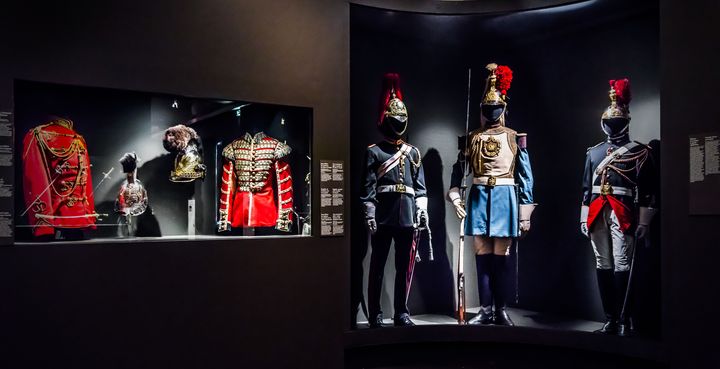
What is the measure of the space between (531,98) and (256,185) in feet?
9.55

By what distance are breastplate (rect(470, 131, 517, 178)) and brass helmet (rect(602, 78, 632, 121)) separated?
0.81 metres

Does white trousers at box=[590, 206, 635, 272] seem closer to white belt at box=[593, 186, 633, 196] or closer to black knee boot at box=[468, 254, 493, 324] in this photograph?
white belt at box=[593, 186, 633, 196]

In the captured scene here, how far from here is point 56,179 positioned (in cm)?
379

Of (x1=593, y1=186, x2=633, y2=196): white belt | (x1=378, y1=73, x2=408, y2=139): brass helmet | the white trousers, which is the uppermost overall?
(x1=378, y1=73, x2=408, y2=139): brass helmet

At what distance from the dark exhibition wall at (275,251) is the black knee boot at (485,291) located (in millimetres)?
166

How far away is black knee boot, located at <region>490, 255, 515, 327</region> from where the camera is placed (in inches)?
202

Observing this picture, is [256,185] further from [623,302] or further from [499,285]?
[623,302]

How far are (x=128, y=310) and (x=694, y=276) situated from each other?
12.2ft

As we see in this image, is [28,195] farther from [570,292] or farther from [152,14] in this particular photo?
[570,292]

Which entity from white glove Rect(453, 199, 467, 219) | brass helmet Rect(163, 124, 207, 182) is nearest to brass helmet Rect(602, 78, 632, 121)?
white glove Rect(453, 199, 467, 219)

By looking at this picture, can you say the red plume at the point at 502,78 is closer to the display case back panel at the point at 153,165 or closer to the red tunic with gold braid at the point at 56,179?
the display case back panel at the point at 153,165

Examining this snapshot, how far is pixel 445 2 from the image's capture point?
205 inches

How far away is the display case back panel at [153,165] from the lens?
A: 3.73m

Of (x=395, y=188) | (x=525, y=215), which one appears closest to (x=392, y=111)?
(x=395, y=188)
